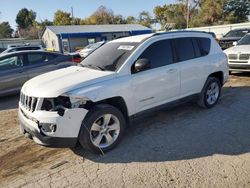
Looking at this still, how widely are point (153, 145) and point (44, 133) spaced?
1.77 m

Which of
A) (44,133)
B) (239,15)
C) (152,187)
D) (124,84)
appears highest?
(239,15)

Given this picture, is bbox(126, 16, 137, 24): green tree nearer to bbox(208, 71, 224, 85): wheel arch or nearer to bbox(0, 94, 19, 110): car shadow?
bbox(0, 94, 19, 110): car shadow

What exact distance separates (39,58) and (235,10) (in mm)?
52164

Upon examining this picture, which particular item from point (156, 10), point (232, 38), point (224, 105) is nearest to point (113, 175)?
point (224, 105)

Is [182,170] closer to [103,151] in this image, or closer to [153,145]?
[153,145]

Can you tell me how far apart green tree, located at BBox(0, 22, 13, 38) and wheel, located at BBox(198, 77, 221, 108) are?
8707cm

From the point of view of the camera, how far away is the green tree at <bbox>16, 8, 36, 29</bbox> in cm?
8919

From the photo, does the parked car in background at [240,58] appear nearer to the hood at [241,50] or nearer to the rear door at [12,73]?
the hood at [241,50]

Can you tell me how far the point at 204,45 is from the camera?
6.19 m

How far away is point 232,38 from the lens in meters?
16.8

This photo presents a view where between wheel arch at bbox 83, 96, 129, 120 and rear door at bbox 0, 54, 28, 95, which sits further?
rear door at bbox 0, 54, 28, 95

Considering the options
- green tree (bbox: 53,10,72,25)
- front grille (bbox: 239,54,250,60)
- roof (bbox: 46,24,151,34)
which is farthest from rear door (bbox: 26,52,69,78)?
green tree (bbox: 53,10,72,25)

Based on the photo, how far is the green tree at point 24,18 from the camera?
89188 mm

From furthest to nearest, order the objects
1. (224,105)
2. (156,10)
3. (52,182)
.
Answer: (156,10) < (224,105) < (52,182)
